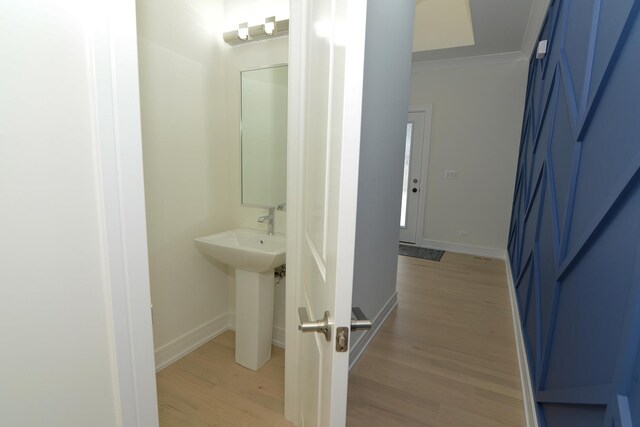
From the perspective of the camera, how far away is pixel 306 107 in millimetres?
1325

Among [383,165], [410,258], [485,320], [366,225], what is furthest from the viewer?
[410,258]

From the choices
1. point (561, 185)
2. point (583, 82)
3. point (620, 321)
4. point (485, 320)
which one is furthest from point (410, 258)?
point (620, 321)

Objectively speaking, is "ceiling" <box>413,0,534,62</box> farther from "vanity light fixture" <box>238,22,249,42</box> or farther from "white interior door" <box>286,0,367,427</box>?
"white interior door" <box>286,0,367,427</box>

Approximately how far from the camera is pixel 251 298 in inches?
78.7

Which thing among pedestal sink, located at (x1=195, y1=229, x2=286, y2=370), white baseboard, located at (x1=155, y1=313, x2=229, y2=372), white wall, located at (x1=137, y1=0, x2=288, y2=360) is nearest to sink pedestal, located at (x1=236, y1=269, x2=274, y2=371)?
pedestal sink, located at (x1=195, y1=229, x2=286, y2=370)

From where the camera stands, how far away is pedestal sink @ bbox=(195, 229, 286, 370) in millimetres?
1942

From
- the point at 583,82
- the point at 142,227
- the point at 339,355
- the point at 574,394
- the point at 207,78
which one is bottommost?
the point at 574,394

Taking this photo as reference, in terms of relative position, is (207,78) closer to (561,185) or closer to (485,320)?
(561,185)

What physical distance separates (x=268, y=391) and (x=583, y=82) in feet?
6.87

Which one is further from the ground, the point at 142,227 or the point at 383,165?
the point at 383,165

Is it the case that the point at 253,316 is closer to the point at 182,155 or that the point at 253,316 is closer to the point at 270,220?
the point at 270,220

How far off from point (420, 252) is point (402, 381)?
2.82 m

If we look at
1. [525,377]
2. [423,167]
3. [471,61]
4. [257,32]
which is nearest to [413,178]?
[423,167]

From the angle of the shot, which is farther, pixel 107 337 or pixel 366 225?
pixel 366 225
